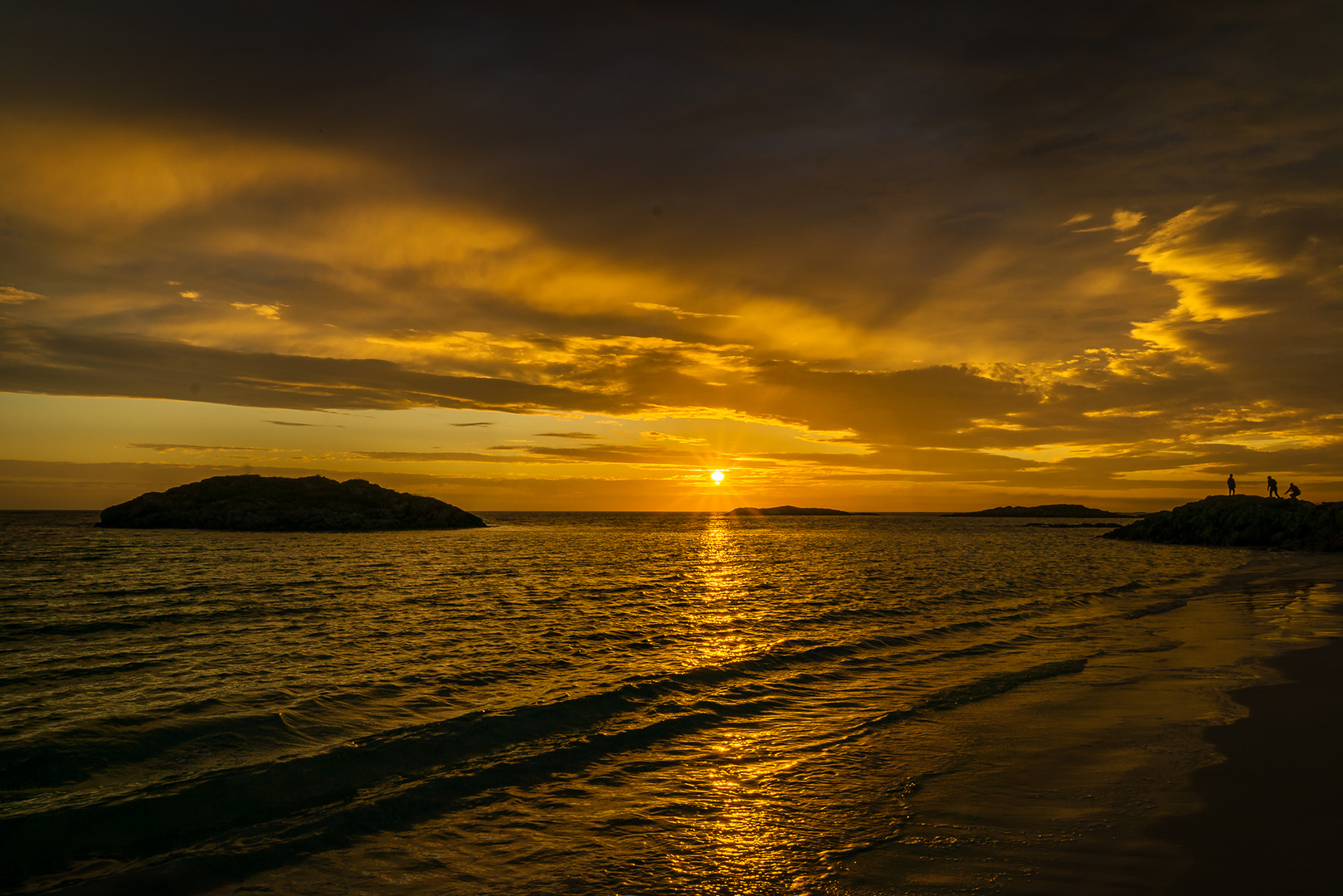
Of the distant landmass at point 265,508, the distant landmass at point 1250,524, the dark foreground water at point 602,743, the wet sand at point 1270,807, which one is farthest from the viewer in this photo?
the distant landmass at point 265,508

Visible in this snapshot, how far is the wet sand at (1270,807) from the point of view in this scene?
246 inches

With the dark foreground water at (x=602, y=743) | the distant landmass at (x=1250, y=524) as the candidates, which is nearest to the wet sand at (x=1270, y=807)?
the dark foreground water at (x=602, y=743)

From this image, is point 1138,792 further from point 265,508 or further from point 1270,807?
point 265,508

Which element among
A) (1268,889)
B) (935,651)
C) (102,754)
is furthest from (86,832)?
(935,651)

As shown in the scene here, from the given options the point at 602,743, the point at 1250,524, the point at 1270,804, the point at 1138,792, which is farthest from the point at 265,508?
the point at 1250,524

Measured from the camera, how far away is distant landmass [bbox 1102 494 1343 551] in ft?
205

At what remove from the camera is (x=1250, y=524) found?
70812 mm

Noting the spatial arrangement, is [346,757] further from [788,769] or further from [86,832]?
[788,769]

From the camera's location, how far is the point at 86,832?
8.01 m

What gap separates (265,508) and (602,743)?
3938 inches

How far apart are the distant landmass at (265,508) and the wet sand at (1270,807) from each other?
337ft

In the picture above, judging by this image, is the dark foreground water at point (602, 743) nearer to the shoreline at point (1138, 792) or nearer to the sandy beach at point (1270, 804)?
the shoreline at point (1138, 792)

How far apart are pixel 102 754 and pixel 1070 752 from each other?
14.2 metres

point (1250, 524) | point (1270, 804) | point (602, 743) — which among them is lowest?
point (602, 743)
